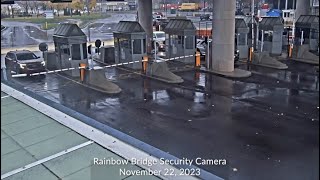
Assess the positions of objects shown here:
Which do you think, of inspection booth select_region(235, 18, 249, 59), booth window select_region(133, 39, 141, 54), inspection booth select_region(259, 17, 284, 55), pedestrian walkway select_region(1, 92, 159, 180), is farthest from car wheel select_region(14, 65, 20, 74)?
inspection booth select_region(259, 17, 284, 55)

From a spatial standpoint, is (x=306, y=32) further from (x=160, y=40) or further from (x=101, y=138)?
(x=101, y=138)

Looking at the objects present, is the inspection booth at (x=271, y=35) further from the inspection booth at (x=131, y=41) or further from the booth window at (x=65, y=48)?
the booth window at (x=65, y=48)

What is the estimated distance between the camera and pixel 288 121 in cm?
1053

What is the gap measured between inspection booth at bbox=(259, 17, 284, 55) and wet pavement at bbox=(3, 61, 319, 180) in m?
5.49

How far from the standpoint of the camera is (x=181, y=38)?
21.7 m

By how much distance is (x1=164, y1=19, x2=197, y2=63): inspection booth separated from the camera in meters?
21.4

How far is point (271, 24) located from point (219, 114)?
14.3 m

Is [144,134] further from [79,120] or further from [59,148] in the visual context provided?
[59,148]

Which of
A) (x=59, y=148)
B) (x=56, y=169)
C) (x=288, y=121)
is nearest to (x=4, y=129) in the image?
(x=59, y=148)

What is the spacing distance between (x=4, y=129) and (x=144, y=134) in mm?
4349

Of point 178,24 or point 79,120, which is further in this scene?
point 178,24

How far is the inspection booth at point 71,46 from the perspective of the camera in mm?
17703

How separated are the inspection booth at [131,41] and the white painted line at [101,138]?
40.4 feet

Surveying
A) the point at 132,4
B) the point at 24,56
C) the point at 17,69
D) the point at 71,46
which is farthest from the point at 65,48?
the point at 132,4
